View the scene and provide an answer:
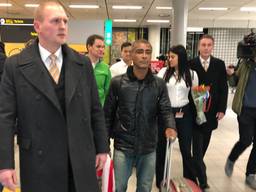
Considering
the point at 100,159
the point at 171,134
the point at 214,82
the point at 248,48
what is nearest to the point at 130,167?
the point at 171,134

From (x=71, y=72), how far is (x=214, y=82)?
2173mm

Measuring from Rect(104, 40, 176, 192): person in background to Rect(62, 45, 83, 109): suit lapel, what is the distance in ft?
2.14

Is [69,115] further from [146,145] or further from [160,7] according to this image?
[160,7]

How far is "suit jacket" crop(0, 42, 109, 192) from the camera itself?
5.89 ft

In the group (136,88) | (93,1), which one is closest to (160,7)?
(93,1)

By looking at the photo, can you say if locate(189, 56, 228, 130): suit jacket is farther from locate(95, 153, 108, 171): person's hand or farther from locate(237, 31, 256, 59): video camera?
locate(95, 153, 108, 171): person's hand

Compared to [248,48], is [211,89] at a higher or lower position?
lower

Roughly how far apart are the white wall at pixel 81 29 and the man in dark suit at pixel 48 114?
4665 mm

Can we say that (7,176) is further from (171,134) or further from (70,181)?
(171,134)

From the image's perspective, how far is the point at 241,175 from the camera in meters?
4.27

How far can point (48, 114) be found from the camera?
1811 mm

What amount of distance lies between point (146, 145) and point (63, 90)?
94 cm

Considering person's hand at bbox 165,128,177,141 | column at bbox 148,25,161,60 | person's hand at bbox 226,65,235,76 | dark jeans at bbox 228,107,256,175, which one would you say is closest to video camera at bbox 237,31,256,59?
person's hand at bbox 226,65,235,76

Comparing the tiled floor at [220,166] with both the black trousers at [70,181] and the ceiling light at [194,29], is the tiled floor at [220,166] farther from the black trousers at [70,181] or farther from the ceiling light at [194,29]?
the ceiling light at [194,29]
